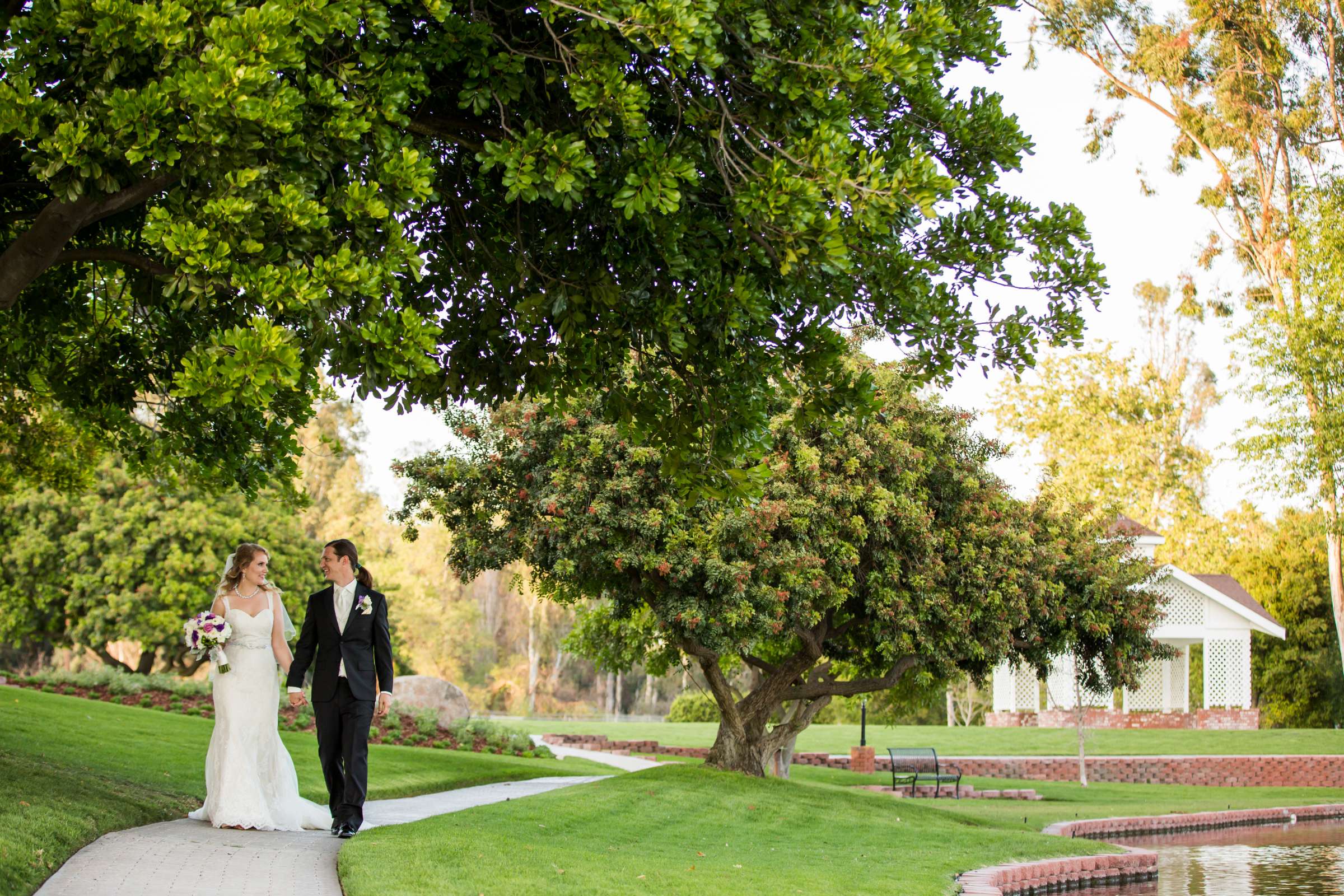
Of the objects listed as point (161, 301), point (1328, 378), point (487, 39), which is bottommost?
point (161, 301)

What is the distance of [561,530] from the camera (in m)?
16.5

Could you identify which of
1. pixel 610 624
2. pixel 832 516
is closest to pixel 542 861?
pixel 832 516

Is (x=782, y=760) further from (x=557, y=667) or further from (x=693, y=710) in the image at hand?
(x=557, y=667)

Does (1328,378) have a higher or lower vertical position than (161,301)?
higher

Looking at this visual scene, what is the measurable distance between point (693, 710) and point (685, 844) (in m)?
36.2

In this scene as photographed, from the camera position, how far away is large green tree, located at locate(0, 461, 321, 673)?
29.6 meters

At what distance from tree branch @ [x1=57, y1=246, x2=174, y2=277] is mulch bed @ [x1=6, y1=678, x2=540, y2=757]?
16.3 m

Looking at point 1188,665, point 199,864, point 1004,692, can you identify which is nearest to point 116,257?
point 199,864

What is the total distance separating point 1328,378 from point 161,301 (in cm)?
2828

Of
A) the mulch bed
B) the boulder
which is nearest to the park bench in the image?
the mulch bed

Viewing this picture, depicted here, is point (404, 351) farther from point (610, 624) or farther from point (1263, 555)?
point (1263, 555)

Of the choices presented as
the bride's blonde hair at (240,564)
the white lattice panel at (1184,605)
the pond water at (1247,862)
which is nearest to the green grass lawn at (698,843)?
the pond water at (1247,862)

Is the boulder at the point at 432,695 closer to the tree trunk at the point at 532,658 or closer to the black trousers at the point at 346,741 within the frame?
the black trousers at the point at 346,741

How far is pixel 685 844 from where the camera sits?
12.5 metres
